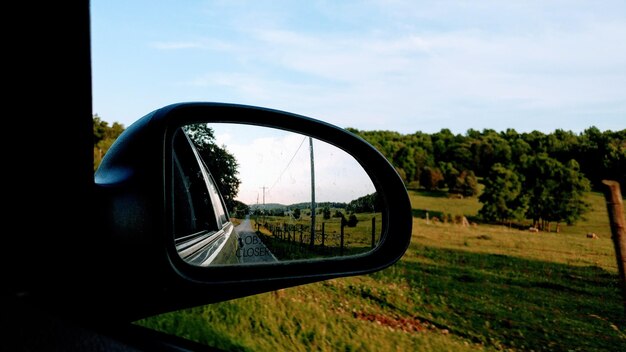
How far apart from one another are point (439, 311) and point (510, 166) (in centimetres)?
5411

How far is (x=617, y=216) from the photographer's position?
4.03 meters

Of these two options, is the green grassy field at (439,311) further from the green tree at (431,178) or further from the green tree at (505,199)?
the green tree at (431,178)

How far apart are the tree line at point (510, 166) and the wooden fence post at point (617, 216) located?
3926 cm

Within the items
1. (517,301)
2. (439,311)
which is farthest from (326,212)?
(517,301)

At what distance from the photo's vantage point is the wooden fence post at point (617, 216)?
3955mm

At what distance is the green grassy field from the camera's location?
633 centimetres

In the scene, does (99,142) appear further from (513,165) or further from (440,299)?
(513,165)

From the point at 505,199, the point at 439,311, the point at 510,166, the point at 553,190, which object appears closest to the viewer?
the point at 439,311

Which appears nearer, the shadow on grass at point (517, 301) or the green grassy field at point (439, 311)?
the green grassy field at point (439, 311)

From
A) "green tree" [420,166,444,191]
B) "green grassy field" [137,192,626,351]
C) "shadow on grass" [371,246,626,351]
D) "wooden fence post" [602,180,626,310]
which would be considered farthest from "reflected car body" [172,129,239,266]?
"green tree" [420,166,444,191]

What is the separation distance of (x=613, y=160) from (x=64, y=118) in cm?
3907

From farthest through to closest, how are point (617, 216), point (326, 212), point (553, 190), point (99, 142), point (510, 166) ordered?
point (510, 166) → point (553, 190) → point (99, 142) → point (617, 216) → point (326, 212)

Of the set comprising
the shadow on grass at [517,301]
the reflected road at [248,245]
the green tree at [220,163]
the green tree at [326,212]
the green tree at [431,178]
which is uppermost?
the green tree at [431,178]

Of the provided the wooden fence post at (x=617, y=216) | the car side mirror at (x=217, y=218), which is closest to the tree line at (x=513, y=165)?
the wooden fence post at (x=617, y=216)
